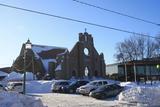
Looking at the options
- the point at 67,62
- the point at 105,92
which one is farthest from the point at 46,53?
the point at 105,92

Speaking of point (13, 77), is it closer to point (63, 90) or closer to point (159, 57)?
point (63, 90)

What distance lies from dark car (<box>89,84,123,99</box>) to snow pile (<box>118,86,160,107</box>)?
4.30 metres

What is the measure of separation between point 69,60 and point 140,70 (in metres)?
17.3

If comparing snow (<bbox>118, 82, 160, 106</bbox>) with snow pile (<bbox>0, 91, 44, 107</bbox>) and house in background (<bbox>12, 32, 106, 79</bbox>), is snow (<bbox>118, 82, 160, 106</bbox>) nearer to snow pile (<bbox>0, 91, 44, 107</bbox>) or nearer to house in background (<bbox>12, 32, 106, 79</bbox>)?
snow pile (<bbox>0, 91, 44, 107</bbox>)

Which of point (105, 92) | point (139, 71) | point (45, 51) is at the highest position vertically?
point (45, 51)

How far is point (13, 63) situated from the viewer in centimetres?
8488

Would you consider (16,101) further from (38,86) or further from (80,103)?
(38,86)

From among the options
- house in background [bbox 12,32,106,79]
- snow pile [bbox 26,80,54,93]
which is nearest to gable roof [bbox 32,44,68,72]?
house in background [bbox 12,32,106,79]

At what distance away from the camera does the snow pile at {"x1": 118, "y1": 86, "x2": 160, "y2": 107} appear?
27.1 meters

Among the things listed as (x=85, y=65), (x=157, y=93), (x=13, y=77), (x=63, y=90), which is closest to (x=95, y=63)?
(x=85, y=65)

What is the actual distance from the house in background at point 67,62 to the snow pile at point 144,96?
43.6 m

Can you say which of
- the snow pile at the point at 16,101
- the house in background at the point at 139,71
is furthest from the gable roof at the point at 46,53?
the snow pile at the point at 16,101

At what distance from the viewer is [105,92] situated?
1378 inches

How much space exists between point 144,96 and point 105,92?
7463 millimetres
